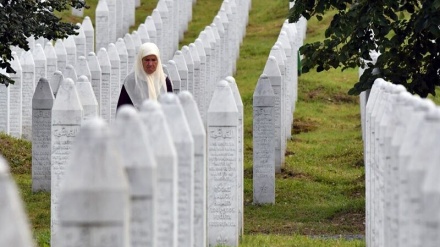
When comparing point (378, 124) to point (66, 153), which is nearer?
point (378, 124)

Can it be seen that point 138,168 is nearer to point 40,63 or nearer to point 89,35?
point 40,63

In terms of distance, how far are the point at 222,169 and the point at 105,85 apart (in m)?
8.60

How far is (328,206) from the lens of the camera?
17422mm

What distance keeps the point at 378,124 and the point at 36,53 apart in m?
13.4

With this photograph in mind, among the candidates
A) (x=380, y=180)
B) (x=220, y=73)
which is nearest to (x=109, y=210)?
(x=380, y=180)

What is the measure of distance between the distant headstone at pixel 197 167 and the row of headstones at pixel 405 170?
1.12 m

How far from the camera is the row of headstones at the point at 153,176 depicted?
18.6 feet

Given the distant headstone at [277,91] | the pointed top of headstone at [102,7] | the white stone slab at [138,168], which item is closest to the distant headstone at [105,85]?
the distant headstone at [277,91]

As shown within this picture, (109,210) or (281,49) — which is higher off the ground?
(281,49)

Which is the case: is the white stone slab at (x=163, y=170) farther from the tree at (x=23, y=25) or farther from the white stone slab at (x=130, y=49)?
the white stone slab at (x=130, y=49)

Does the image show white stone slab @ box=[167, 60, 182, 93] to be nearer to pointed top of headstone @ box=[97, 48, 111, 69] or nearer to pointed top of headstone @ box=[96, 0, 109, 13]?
pointed top of headstone @ box=[97, 48, 111, 69]

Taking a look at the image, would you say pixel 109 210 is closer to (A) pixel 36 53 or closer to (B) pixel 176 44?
(A) pixel 36 53

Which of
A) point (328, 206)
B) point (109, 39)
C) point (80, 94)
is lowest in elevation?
point (328, 206)

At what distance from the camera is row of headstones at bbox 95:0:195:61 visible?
2862cm
